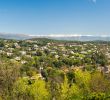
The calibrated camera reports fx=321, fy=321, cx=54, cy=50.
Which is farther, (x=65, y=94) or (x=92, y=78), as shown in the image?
(x=92, y=78)

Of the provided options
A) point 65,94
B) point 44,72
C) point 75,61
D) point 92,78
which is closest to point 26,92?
point 65,94

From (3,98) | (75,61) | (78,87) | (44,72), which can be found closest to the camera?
(3,98)

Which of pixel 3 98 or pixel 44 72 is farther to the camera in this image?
pixel 44 72

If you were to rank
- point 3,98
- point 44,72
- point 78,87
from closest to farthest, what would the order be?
point 3,98 < point 78,87 < point 44,72

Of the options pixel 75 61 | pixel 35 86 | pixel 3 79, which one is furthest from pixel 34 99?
pixel 75 61

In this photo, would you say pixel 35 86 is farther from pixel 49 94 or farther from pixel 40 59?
pixel 40 59

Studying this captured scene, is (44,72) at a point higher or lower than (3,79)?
lower

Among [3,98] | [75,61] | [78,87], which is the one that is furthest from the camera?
[75,61]

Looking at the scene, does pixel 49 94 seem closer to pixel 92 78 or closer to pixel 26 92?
pixel 26 92

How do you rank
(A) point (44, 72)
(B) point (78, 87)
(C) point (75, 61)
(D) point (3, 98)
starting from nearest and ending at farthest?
Result: (D) point (3, 98)
(B) point (78, 87)
(A) point (44, 72)
(C) point (75, 61)
